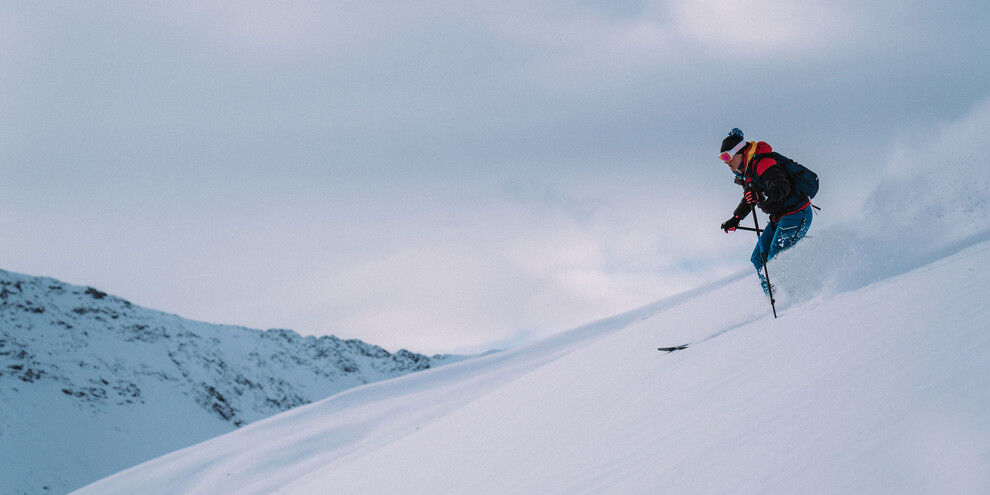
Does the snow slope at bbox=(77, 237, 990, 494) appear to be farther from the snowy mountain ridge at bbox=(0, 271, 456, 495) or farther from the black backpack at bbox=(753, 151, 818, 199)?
the snowy mountain ridge at bbox=(0, 271, 456, 495)

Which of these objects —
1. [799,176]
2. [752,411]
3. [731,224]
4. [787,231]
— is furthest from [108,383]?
[752,411]

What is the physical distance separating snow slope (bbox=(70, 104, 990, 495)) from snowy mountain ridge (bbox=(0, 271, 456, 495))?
78806mm

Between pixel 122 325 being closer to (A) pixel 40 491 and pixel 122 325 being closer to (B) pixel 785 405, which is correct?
(A) pixel 40 491

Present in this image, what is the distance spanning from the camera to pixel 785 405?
359cm

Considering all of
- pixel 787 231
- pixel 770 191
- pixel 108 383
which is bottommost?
pixel 787 231

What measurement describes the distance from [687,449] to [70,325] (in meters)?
149

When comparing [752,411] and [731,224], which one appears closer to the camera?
[752,411]

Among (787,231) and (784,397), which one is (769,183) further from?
(784,397)

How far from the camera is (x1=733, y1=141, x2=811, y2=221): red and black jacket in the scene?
6680 mm

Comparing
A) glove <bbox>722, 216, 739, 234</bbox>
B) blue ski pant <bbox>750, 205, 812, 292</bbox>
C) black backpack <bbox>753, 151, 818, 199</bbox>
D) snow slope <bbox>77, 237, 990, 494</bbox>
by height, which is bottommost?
snow slope <bbox>77, 237, 990, 494</bbox>

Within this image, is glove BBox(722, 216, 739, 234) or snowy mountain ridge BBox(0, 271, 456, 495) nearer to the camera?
glove BBox(722, 216, 739, 234)

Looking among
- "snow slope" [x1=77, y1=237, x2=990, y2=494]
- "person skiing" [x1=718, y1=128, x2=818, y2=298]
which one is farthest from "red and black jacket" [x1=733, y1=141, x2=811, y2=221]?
"snow slope" [x1=77, y1=237, x2=990, y2=494]

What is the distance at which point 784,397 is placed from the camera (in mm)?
3725

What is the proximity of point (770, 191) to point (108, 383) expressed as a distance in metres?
118
